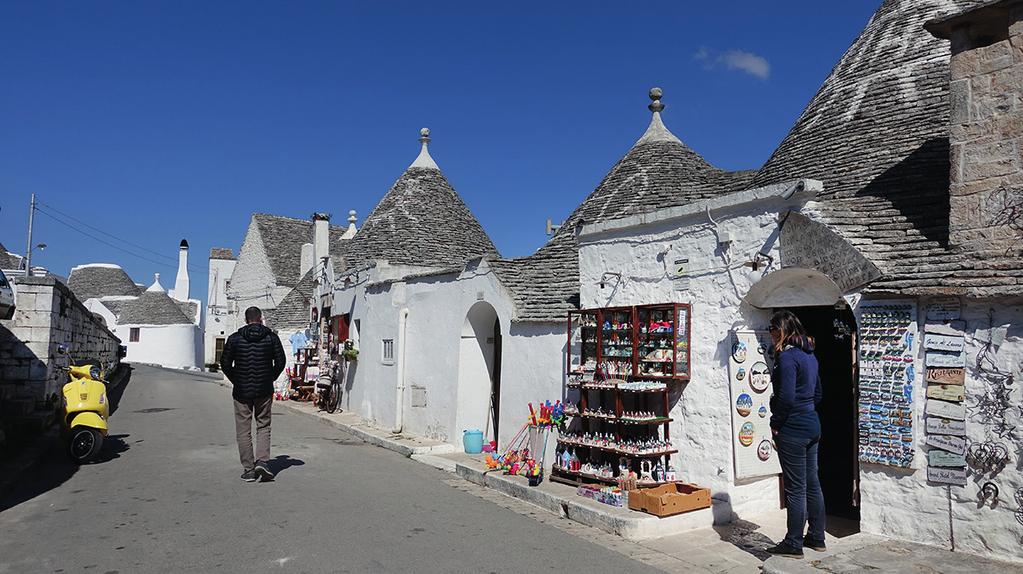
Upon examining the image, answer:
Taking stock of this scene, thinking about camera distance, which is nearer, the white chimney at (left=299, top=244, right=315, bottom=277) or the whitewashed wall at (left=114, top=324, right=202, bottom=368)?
the white chimney at (left=299, top=244, right=315, bottom=277)

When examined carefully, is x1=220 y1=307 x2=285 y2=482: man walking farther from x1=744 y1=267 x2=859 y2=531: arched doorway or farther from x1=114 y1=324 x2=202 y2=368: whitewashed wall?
x1=114 y1=324 x2=202 y2=368: whitewashed wall

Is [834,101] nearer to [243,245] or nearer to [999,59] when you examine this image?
[999,59]

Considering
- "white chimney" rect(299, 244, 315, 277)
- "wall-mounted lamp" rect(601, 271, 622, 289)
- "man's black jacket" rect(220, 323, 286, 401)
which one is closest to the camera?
"man's black jacket" rect(220, 323, 286, 401)

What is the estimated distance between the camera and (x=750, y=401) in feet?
23.2

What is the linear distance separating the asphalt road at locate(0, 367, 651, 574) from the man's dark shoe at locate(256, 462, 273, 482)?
177mm

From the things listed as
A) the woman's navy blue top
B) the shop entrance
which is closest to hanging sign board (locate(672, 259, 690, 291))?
the shop entrance

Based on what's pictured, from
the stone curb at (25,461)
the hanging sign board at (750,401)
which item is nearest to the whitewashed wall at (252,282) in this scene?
the stone curb at (25,461)

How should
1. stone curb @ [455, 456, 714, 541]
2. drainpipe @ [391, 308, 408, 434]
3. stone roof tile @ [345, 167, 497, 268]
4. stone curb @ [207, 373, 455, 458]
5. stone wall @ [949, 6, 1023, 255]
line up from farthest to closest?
stone roof tile @ [345, 167, 497, 268] < drainpipe @ [391, 308, 408, 434] < stone curb @ [207, 373, 455, 458] < stone curb @ [455, 456, 714, 541] < stone wall @ [949, 6, 1023, 255]

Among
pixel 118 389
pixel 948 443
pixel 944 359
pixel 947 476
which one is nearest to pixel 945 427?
pixel 948 443

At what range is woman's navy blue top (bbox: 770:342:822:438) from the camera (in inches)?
210

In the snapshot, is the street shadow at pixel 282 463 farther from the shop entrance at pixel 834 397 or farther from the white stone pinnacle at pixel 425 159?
the white stone pinnacle at pixel 425 159

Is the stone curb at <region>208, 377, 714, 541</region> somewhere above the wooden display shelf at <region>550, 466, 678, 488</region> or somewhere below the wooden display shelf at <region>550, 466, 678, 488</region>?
A: below

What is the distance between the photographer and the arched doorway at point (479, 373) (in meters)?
11.5

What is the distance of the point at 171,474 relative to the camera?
27.5 feet
